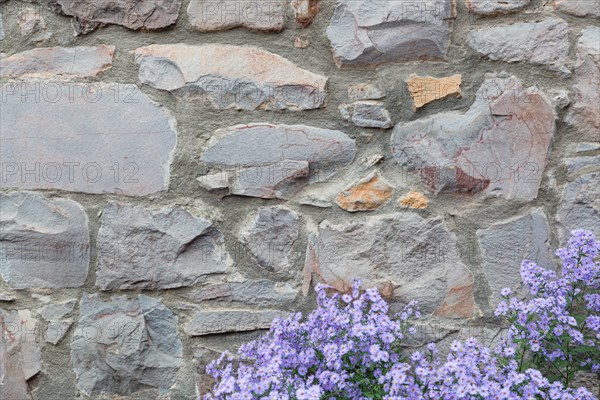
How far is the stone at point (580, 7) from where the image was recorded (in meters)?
1.92

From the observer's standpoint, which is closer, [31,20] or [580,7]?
[580,7]

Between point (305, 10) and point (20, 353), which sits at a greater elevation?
point (305, 10)

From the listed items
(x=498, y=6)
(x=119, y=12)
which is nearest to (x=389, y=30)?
(x=498, y=6)

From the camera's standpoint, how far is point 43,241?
202cm

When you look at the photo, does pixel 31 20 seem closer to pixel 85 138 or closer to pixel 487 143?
pixel 85 138

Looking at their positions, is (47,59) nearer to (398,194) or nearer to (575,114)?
(398,194)

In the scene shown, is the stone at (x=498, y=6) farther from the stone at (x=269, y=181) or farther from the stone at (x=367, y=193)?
the stone at (x=269, y=181)

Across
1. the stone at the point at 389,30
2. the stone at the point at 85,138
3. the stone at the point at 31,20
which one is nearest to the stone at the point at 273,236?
the stone at the point at 85,138

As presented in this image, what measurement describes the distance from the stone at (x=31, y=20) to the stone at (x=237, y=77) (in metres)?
0.36

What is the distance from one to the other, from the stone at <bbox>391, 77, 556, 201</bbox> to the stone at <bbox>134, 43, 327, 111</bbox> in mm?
306

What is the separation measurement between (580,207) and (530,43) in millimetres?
467

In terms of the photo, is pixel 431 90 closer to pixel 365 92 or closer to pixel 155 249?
pixel 365 92

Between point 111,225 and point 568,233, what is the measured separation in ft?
4.18

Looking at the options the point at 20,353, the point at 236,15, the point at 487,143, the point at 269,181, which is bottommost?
the point at 20,353
